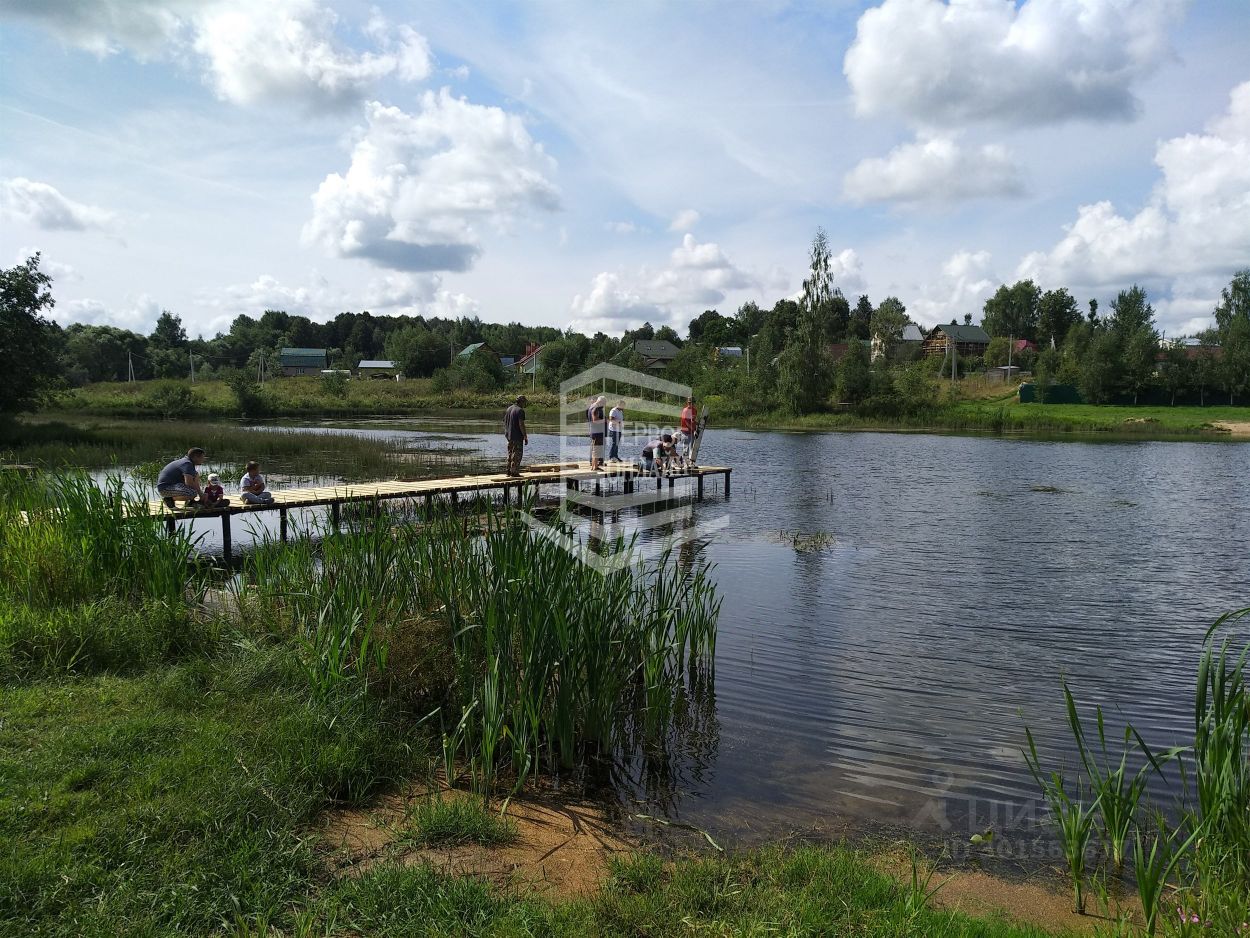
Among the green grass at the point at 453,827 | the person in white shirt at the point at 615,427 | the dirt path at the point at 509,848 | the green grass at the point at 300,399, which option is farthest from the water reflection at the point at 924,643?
the green grass at the point at 300,399

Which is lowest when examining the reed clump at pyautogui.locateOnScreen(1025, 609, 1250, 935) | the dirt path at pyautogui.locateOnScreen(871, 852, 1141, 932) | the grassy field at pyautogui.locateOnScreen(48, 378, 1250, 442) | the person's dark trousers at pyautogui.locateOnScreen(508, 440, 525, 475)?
the dirt path at pyautogui.locateOnScreen(871, 852, 1141, 932)

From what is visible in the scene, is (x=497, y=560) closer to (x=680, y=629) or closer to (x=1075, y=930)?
(x=680, y=629)

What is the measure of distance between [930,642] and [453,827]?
6663mm

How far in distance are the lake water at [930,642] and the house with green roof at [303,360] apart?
102 metres

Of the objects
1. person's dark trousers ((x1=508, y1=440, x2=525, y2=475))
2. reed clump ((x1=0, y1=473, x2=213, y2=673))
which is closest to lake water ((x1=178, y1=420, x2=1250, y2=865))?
person's dark trousers ((x1=508, y1=440, x2=525, y2=475))

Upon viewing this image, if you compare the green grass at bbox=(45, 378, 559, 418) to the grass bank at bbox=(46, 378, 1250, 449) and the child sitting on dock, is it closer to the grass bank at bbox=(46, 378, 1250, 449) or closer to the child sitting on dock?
the grass bank at bbox=(46, 378, 1250, 449)

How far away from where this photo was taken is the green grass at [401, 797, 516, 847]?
14.6ft

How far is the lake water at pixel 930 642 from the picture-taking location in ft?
19.1

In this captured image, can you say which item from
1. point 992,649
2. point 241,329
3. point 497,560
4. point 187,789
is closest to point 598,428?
point 992,649

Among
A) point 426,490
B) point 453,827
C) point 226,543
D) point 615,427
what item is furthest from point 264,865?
point 615,427

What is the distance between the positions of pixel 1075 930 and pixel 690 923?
2030 millimetres

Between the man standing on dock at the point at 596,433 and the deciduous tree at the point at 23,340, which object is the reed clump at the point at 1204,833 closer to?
the man standing on dock at the point at 596,433

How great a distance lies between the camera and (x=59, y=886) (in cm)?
349

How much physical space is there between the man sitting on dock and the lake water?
27.0 ft
